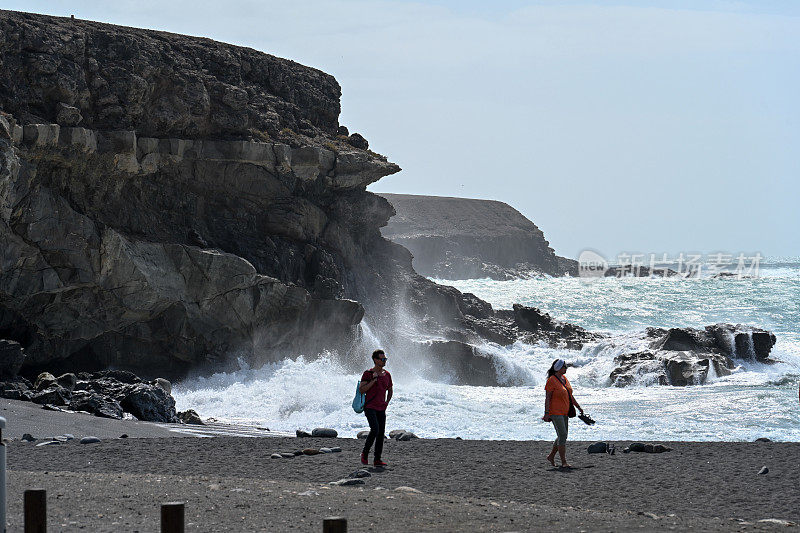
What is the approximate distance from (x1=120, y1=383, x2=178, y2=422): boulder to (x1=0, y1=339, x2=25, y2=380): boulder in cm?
399

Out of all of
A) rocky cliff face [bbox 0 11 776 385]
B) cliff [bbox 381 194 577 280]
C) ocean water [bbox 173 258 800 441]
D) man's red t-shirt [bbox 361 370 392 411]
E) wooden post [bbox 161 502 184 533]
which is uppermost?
cliff [bbox 381 194 577 280]

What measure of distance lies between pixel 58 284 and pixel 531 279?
94782 millimetres

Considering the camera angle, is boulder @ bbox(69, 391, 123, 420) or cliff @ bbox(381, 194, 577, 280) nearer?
boulder @ bbox(69, 391, 123, 420)

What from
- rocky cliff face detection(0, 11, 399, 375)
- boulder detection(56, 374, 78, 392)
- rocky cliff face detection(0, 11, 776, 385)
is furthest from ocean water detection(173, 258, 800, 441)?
boulder detection(56, 374, 78, 392)

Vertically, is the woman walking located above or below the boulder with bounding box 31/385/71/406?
above

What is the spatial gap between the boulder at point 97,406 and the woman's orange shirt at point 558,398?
10.0m

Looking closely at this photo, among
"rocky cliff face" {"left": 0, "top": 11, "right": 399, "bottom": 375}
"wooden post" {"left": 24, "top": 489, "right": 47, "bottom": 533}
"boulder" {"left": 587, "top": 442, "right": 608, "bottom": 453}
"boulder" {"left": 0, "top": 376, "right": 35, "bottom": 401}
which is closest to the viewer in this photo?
"wooden post" {"left": 24, "top": 489, "right": 47, "bottom": 533}

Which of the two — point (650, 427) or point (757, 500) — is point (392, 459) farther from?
point (650, 427)

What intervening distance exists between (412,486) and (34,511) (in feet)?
19.3

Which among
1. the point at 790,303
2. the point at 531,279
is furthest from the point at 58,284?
the point at 531,279

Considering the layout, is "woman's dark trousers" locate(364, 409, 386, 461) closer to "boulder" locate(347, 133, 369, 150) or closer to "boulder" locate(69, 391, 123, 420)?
"boulder" locate(69, 391, 123, 420)

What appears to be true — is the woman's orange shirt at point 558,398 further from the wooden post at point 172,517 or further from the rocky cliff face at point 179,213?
the rocky cliff face at point 179,213

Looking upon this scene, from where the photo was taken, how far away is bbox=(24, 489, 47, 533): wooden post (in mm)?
6746

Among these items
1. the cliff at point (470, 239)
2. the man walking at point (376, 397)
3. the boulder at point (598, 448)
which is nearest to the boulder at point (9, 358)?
the man walking at point (376, 397)
